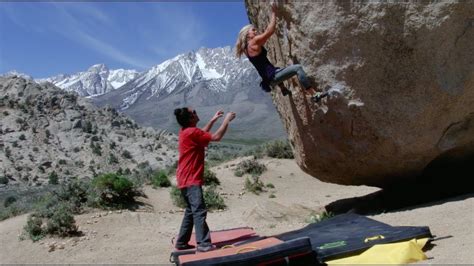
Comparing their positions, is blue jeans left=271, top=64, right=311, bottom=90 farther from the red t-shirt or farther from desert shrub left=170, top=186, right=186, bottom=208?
desert shrub left=170, top=186, right=186, bottom=208

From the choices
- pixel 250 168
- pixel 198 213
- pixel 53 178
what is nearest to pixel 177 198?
pixel 250 168

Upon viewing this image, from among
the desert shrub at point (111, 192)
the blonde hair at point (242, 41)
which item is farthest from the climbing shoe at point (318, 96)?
the desert shrub at point (111, 192)

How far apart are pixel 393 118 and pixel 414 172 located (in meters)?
1.35

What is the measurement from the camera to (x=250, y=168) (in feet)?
55.7

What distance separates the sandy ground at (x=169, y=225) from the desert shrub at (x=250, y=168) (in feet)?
5.52

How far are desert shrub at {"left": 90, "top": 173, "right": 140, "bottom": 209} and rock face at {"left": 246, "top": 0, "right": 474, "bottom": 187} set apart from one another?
6.44 meters

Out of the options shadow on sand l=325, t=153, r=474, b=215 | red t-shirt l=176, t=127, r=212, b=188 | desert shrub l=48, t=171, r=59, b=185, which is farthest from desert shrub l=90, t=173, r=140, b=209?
desert shrub l=48, t=171, r=59, b=185

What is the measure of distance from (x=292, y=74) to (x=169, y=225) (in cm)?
577

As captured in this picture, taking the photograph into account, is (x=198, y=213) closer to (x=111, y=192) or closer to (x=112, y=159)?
(x=111, y=192)

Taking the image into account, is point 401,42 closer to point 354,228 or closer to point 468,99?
point 468,99

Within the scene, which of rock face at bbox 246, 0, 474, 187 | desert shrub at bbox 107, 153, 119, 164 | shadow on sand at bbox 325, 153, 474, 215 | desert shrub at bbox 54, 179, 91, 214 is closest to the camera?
rock face at bbox 246, 0, 474, 187

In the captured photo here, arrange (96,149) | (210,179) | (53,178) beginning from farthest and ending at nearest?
(96,149)
(53,178)
(210,179)

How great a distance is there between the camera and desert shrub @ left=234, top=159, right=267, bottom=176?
16.7 m

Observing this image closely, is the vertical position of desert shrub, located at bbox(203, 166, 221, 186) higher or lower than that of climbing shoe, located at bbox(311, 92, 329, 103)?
higher
